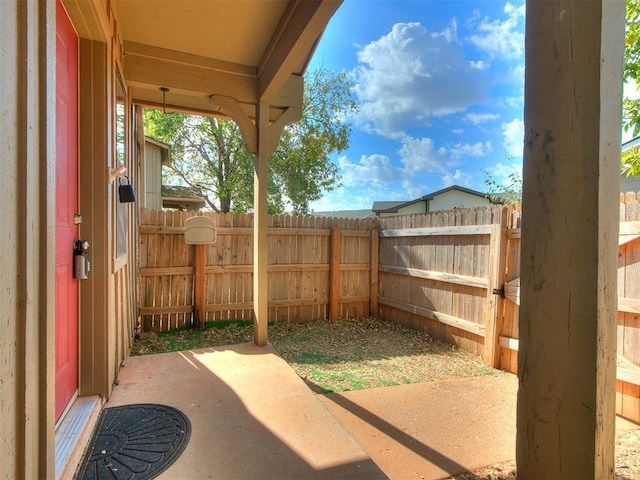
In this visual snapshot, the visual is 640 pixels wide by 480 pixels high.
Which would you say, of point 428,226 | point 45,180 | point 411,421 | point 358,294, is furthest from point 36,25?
point 358,294

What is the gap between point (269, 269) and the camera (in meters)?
5.35

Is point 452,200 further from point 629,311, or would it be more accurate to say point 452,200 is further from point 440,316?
point 629,311

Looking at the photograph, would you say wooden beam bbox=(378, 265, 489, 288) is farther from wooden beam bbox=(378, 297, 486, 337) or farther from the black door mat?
the black door mat

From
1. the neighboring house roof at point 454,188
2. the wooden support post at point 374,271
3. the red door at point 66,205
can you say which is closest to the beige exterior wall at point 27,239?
the red door at point 66,205

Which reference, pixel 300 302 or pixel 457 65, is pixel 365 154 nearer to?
pixel 457 65

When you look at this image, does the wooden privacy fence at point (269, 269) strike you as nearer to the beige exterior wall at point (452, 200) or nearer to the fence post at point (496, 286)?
the fence post at point (496, 286)

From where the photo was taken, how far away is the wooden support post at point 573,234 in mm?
710

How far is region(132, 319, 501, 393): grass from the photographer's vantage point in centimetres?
358

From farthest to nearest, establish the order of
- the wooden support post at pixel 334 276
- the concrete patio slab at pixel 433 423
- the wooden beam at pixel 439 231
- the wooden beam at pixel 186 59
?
the wooden support post at pixel 334 276, the wooden beam at pixel 439 231, the wooden beam at pixel 186 59, the concrete patio slab at pixel 433 423

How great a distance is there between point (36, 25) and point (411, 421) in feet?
10.1

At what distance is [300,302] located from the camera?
558 centimetres

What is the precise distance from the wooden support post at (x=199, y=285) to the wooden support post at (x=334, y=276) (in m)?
2.04

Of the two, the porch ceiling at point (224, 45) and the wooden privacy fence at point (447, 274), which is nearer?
the porch ceiling at point (224, 45)

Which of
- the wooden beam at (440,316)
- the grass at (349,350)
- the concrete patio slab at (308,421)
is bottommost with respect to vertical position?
the grass at (349,350)
